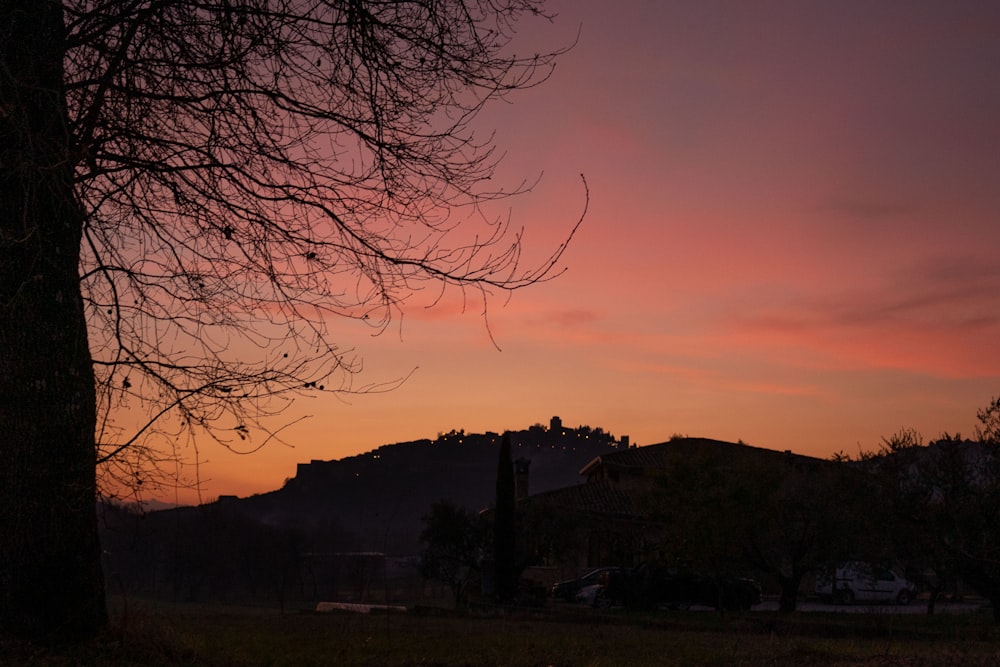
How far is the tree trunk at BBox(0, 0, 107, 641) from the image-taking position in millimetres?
7887

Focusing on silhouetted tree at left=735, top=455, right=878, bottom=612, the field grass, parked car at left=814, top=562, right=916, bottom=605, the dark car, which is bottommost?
parked car at left=814, top=562, right=916, bottom=605

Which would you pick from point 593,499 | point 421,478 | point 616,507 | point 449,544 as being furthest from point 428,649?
point 421,478

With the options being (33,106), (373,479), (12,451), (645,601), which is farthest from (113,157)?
(373,479)

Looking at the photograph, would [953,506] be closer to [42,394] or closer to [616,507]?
→ [42,394]

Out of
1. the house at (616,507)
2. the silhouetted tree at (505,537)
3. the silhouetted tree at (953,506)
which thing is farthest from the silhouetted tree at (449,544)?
the silhouetted tree at (953,506)

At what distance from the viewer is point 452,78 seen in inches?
344

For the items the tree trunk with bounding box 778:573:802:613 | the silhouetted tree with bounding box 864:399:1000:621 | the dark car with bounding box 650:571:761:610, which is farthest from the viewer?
the dark car with bounding box 650:571:761:610

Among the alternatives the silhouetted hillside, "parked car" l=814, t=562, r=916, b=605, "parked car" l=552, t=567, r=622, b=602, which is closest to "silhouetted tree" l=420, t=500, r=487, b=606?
"parked car" l=552, t=567, r=622, b=602

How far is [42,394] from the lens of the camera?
26.2 feet

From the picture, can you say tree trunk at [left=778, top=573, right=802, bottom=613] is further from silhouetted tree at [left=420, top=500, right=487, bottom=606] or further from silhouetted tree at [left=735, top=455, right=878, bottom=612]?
silhouetted tree at [left=420, top=500, right=487, bottom=606]

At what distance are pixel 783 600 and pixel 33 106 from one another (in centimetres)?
2744

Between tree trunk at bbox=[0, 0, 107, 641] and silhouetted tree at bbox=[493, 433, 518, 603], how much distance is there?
2801cm

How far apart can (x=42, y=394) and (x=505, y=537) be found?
1173 inches

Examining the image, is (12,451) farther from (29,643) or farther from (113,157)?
(113,157)
